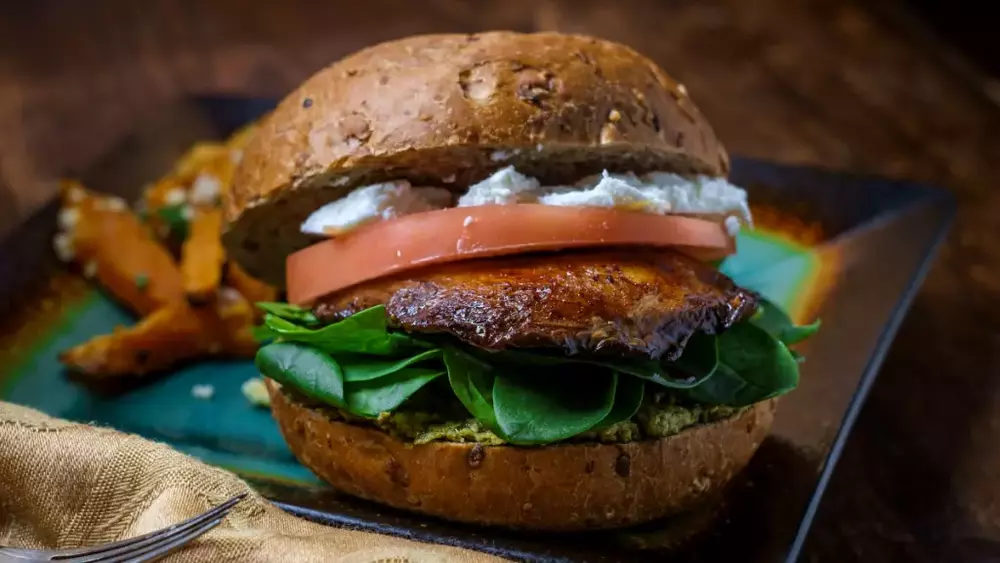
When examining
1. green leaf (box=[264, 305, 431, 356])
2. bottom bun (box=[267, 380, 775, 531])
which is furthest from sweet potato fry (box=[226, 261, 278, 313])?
bottom bun (box=[267, 380, 775, 531])

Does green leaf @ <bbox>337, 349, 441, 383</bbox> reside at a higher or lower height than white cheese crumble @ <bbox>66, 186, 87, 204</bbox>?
lower

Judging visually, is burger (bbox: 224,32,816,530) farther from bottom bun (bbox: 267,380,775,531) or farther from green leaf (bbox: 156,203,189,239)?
green leaf (bbox: 156,203,189,239)

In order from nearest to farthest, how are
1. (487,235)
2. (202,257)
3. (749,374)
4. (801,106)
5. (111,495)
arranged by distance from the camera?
1. (111,495)
2. (487,235)
3. (749,374)
4. (202,257)
5. (801,106)

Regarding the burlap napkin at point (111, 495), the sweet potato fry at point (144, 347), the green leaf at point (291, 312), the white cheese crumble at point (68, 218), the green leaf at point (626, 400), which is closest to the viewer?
the burlap napkin at point (111, 495)

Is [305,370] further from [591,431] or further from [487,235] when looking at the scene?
[591,431]

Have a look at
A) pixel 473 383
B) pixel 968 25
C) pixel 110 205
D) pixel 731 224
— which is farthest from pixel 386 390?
pixel 968 25

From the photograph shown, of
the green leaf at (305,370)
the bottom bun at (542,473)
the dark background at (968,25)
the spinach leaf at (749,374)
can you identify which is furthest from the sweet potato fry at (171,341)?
the dark background at (968,25)

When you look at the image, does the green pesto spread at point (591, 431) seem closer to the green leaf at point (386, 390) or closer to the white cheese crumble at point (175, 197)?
the green leaf at point (386, 390)
